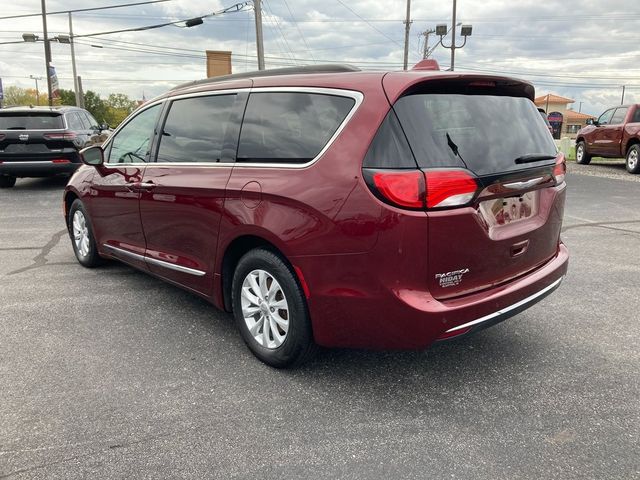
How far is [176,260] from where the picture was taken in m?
3.86

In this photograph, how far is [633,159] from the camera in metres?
14.8

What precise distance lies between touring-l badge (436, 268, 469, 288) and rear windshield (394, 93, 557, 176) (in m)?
0.51

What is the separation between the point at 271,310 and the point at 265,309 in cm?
5

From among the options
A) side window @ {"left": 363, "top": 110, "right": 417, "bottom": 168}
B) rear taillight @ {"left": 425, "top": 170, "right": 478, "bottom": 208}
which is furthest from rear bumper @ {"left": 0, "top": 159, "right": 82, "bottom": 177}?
rear taillight @ {"left": 425, "top": 170, "right": 478, "bottom": 208}

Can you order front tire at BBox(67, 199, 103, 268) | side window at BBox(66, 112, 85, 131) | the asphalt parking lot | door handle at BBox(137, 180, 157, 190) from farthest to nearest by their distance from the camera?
side window at BBox(66, 112, 85, 131) → front tire at BBox(67, 199, 103, 268) → door handle at BBox(137, 180, 157, 190) → the asphalt parking lot

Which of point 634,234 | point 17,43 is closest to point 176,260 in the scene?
point 634,234

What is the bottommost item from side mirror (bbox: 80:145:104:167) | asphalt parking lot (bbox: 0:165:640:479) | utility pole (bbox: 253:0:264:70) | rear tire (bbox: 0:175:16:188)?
asphalt parking lot (bbox: 0:165:640:479)

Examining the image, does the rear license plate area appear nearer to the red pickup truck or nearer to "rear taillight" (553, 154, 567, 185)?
"rear taillight" (553, 154, 567, 185)

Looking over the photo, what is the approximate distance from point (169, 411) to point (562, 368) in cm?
232

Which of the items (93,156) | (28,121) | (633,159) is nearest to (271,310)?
(93,156)

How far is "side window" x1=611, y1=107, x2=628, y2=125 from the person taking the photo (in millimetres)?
15262

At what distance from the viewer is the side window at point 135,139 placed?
13.7 ft

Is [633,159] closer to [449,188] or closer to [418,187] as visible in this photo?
[449,188]

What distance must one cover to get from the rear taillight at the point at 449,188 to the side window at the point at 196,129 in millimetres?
1536
